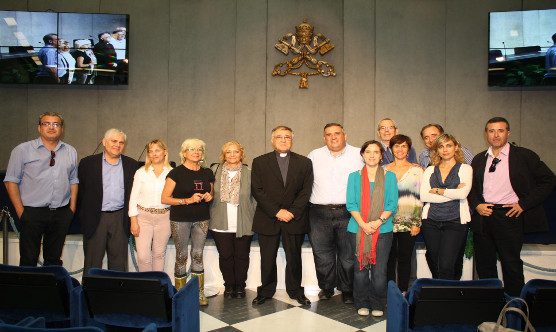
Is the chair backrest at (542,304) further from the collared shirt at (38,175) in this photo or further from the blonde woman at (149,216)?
the collared shirt at (38,175)

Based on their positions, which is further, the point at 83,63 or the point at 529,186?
the point at 83,63

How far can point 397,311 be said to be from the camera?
230cm

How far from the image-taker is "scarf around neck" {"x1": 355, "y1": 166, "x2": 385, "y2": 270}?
354cm

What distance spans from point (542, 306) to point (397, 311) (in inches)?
27.2

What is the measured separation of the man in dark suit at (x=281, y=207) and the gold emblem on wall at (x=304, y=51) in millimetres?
3107

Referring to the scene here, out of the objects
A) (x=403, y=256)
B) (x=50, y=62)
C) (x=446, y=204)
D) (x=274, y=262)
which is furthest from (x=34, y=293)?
(x=50, y=62)

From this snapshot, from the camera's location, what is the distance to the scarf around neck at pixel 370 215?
3.54m

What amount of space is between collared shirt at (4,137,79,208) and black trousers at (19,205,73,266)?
7 cm

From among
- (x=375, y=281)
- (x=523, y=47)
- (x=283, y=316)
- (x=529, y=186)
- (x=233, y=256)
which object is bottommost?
(x=283, y=316)

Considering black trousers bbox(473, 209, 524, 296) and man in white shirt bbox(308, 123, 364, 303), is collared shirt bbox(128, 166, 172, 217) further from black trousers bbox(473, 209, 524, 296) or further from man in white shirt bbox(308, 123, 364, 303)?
black trousers bbox(473, 209, 524, 296)

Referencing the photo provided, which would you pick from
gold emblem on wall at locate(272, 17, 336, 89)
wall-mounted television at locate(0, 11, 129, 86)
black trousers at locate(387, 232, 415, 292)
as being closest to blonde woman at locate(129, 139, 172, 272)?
black trousers at locate(387, 232, 415, 292)

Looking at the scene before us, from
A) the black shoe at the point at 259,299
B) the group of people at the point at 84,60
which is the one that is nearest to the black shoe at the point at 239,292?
the black shoe at the point at 259,299

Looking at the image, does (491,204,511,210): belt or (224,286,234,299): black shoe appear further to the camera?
(224,286,234,299): black shoe

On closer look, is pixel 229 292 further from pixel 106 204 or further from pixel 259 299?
pixel 106 204
